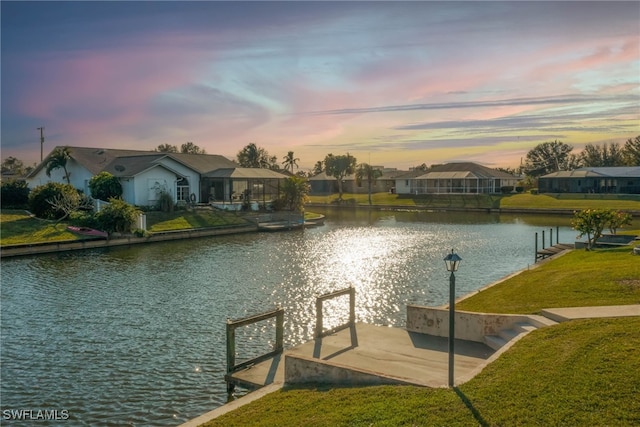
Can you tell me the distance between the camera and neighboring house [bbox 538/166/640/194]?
73312mm

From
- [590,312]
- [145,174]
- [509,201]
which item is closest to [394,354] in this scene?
[590,312]

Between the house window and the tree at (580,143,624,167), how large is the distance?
9749cm

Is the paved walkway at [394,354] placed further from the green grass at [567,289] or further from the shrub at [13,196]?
the shrub at [13,196]

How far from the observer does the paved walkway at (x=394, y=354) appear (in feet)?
33.5

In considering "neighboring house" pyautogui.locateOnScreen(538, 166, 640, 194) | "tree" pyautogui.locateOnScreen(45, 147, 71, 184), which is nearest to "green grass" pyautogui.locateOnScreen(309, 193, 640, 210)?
"neighboring house" pyautogui.locateOnScreen(538, 166, 640, 194)

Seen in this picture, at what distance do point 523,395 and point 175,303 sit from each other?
13945 mm

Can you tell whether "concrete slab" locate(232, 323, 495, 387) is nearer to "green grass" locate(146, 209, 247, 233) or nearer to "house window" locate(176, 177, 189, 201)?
"green grass" locate(146, 209, 247, 233)

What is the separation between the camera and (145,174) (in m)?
46.3

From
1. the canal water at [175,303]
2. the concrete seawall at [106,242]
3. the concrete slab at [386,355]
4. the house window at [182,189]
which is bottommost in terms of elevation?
the canal water at [175,303]

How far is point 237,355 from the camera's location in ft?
42.5

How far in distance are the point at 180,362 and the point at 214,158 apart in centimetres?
5043

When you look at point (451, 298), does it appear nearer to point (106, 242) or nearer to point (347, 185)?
point (106, 242)

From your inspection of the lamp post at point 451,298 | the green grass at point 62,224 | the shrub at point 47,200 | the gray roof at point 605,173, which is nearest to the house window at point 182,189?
the green grass at point 62,224

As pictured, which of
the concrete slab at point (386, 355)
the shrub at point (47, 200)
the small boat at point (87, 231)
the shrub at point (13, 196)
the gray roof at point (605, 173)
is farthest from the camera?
the gray roof at point (605, 173)
